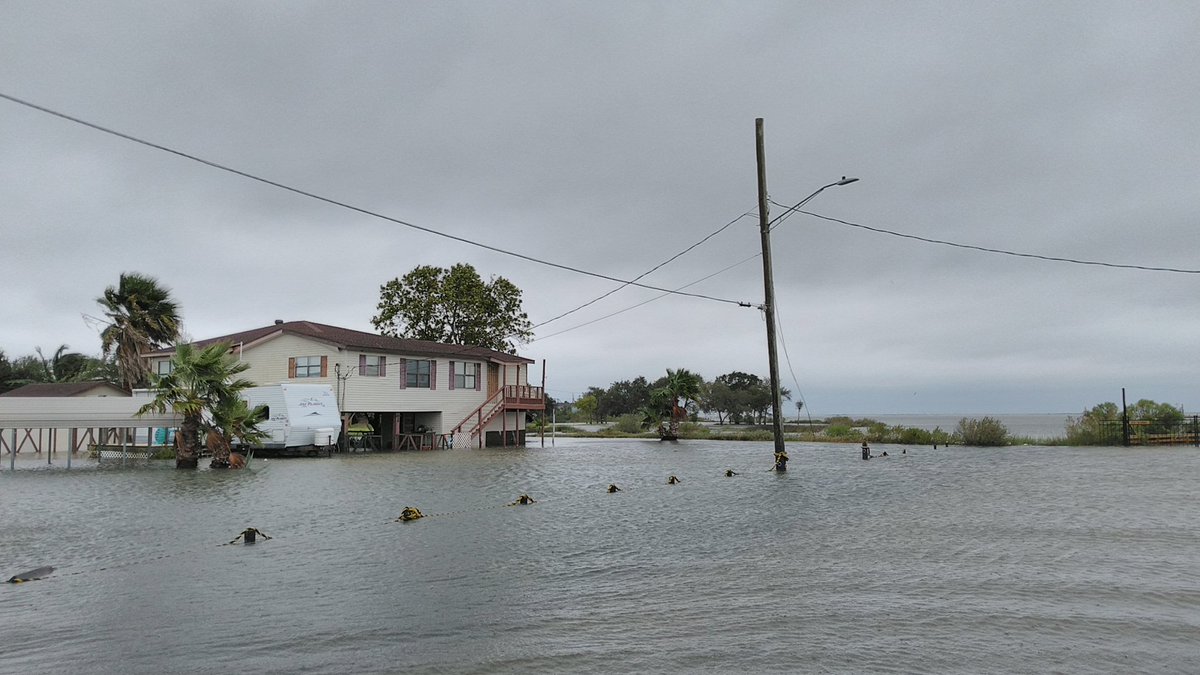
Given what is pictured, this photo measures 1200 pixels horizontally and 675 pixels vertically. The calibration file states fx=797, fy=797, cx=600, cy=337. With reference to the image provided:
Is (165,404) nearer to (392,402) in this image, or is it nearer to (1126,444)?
(392,402)

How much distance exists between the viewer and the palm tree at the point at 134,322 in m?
45.9

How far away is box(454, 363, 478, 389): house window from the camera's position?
157ft

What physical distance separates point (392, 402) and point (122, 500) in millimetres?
23699

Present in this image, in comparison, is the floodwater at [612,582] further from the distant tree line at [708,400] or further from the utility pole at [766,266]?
the distant tree line at [708,400]

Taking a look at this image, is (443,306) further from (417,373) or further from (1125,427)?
(1125,427)

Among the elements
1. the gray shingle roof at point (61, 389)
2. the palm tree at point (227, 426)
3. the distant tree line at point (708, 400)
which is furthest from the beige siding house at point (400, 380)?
the distant tree line at point (708, 400)

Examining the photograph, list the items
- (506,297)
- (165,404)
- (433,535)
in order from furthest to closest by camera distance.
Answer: (506,297), (165,404), (433,535)

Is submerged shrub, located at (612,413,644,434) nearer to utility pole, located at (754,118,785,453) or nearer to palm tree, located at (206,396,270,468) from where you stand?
palm tree, located at (206,396,270,468)

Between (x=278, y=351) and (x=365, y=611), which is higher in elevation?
(x=278, y=351)

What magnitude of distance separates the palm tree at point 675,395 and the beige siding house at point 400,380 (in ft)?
40.5

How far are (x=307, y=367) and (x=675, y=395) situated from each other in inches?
1136

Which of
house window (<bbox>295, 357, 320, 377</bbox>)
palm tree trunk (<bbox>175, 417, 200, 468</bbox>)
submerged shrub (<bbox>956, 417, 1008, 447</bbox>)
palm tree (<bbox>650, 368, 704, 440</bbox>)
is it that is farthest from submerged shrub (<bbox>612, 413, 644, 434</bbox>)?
palm tree trunk (<bbox>175, 417, 200, 468</bbox>)

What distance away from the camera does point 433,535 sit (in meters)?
14.0

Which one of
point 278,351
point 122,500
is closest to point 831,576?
point 122,500
